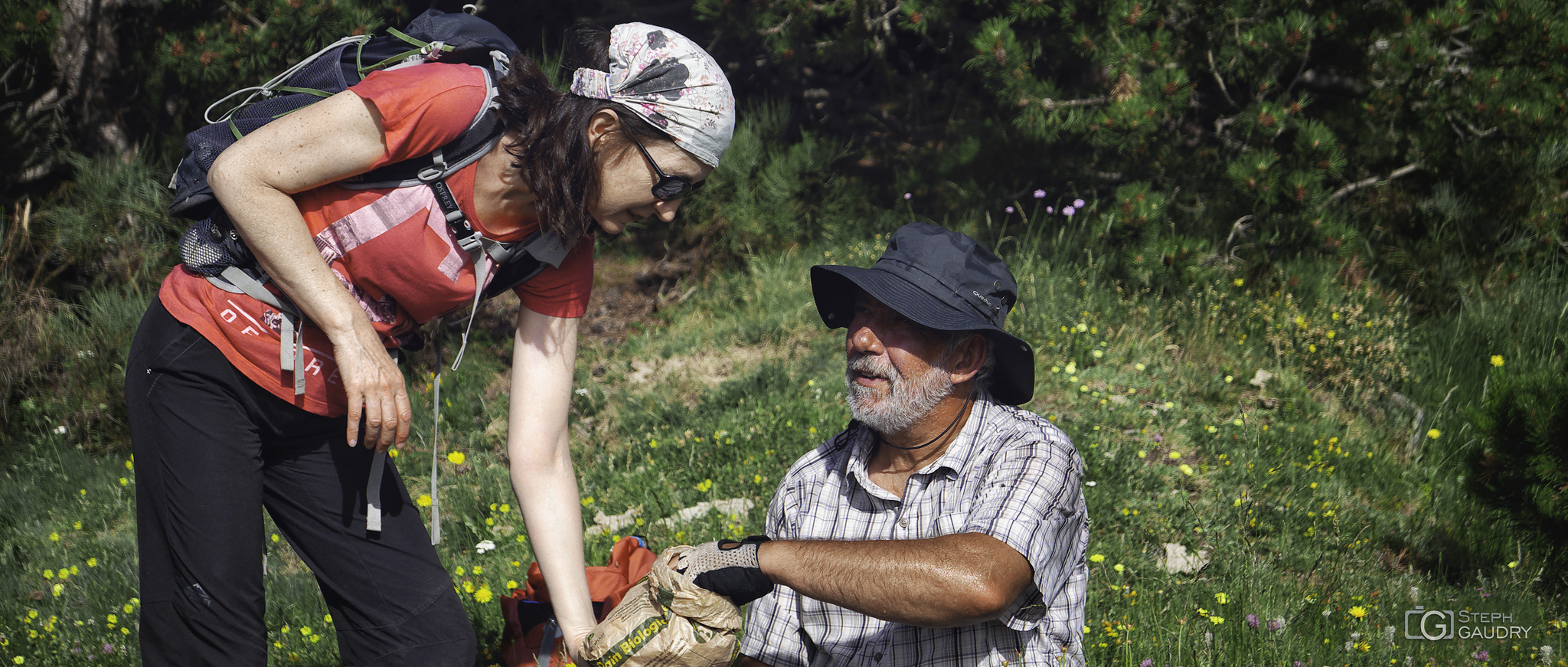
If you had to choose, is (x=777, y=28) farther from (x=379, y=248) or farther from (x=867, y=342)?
(x=379, y=248)

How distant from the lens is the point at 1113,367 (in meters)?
4.93

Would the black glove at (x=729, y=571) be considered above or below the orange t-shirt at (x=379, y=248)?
below

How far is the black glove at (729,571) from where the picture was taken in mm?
1979

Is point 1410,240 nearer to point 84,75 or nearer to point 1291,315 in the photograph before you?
point 1291,315

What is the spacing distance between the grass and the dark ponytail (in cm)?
164

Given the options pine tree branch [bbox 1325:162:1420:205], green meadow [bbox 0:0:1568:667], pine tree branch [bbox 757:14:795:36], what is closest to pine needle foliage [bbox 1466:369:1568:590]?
green meadow [bbox 0:0:1568:667]

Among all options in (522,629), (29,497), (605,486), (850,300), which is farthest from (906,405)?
(29,497)

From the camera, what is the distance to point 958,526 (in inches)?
89.7

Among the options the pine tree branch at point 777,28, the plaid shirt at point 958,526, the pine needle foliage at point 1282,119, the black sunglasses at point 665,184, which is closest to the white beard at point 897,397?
the plaid shirt at point 958,526

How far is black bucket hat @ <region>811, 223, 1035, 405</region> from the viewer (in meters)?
2.36

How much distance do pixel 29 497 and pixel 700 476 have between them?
12.0 ft

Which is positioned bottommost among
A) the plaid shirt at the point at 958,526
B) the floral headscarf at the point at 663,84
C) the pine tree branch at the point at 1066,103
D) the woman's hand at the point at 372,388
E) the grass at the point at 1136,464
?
the grass at the point at 1136,464

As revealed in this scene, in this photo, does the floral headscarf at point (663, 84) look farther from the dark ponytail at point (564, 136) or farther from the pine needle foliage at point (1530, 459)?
the pine needle foliage at point (1530, 459)

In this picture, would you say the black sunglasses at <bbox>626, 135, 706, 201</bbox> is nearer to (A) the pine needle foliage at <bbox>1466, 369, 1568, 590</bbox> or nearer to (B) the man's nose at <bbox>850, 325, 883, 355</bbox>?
(B) the man's nose at <bbox>850, 325, 883, 355</bbox>
